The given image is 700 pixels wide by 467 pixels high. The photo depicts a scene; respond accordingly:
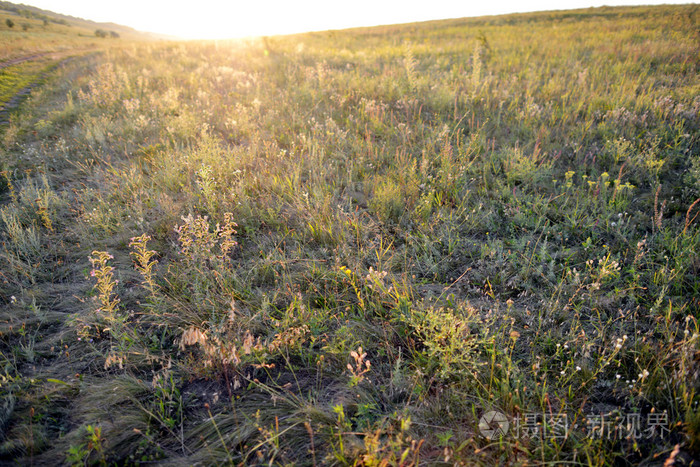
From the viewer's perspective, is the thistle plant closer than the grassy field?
No

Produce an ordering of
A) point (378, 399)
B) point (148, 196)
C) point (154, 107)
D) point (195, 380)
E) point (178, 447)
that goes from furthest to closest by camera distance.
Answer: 1. point (154, 107)
2. point (148, 196)
3. point (195, 380)
4. point (378, 399)
5. point (178, 447)

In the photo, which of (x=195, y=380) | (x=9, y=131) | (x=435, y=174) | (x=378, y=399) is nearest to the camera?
(x=378, y=399)

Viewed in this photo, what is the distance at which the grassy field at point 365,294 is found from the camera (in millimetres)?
1775

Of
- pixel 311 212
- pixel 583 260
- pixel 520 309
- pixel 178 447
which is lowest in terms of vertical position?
pixel 178 447

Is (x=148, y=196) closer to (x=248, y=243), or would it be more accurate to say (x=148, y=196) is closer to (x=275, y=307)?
(x=248, y=243)

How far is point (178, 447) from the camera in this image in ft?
5.87

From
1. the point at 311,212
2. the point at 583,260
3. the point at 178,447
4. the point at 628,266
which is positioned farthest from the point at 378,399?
the point at 628,266

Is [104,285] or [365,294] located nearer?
[104,285]

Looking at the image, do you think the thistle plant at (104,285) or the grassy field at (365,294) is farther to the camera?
the thistle plant at (104,285)

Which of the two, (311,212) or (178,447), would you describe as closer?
(178,447)

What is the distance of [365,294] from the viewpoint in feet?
8.71

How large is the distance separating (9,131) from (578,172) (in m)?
10.4

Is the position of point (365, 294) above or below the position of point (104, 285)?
below

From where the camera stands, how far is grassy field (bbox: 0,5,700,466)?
1.78m
